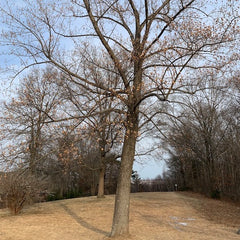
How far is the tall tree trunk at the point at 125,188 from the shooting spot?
690 centimetres

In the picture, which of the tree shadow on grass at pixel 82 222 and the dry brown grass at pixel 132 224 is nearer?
the dry brown grass at pixel 132 224

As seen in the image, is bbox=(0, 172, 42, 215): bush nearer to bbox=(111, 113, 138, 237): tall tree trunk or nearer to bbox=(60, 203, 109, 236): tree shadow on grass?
bbox=(60, 203, 109, 236): tree shadow on grass

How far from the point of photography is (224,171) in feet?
63.0

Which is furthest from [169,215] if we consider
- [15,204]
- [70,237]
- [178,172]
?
[178,172]

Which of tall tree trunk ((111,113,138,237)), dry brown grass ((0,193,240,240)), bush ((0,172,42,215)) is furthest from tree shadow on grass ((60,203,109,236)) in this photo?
bush ((0,172,42,215))

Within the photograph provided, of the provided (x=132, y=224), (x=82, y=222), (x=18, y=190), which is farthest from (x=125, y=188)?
(x=18, y=190)

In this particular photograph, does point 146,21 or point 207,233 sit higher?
point 146,21

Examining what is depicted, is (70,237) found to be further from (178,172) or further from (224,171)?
(178,172)

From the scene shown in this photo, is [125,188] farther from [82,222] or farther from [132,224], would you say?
[82,222]

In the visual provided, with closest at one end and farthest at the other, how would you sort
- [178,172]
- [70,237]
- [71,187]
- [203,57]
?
[203,57], [70,237], [71,187], [178,172]

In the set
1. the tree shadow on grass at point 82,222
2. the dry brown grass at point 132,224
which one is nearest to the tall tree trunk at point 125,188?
the dry brown grass at point 132,224

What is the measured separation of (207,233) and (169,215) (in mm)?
4080

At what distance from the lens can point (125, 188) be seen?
7.04 m

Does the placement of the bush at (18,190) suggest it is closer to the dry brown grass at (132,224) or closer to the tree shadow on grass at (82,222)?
the dry brown grass at (132,224)
